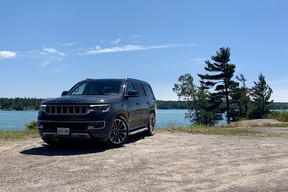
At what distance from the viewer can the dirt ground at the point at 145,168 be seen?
200 inches

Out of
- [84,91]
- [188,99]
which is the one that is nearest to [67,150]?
[84,91]

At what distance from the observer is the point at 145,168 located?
6.27m

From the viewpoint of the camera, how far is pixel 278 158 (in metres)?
7.39

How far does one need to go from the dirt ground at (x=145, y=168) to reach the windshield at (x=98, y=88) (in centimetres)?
164

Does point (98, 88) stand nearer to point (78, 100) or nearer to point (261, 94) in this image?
point (78, 100)

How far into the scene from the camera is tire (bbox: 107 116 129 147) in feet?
28.5

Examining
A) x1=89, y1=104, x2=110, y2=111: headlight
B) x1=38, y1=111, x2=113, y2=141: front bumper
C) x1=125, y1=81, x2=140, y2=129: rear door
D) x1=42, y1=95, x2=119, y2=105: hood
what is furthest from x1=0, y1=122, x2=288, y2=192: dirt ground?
x1=42, y1=95, x2=119, y2=105: hood

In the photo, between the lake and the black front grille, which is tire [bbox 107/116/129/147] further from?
the lake

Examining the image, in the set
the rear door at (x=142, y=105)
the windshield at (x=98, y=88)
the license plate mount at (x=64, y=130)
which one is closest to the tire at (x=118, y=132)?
the windshield at (x=98, y=88)

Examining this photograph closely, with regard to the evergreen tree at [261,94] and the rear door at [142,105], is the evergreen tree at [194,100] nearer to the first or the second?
the evergreen tree at [261,94]

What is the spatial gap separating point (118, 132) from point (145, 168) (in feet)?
9.15

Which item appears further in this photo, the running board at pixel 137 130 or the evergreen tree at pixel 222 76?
the evergreen tree at pixel 222 76

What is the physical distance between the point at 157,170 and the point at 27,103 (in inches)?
4282

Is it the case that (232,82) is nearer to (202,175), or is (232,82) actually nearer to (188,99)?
(188,99)
